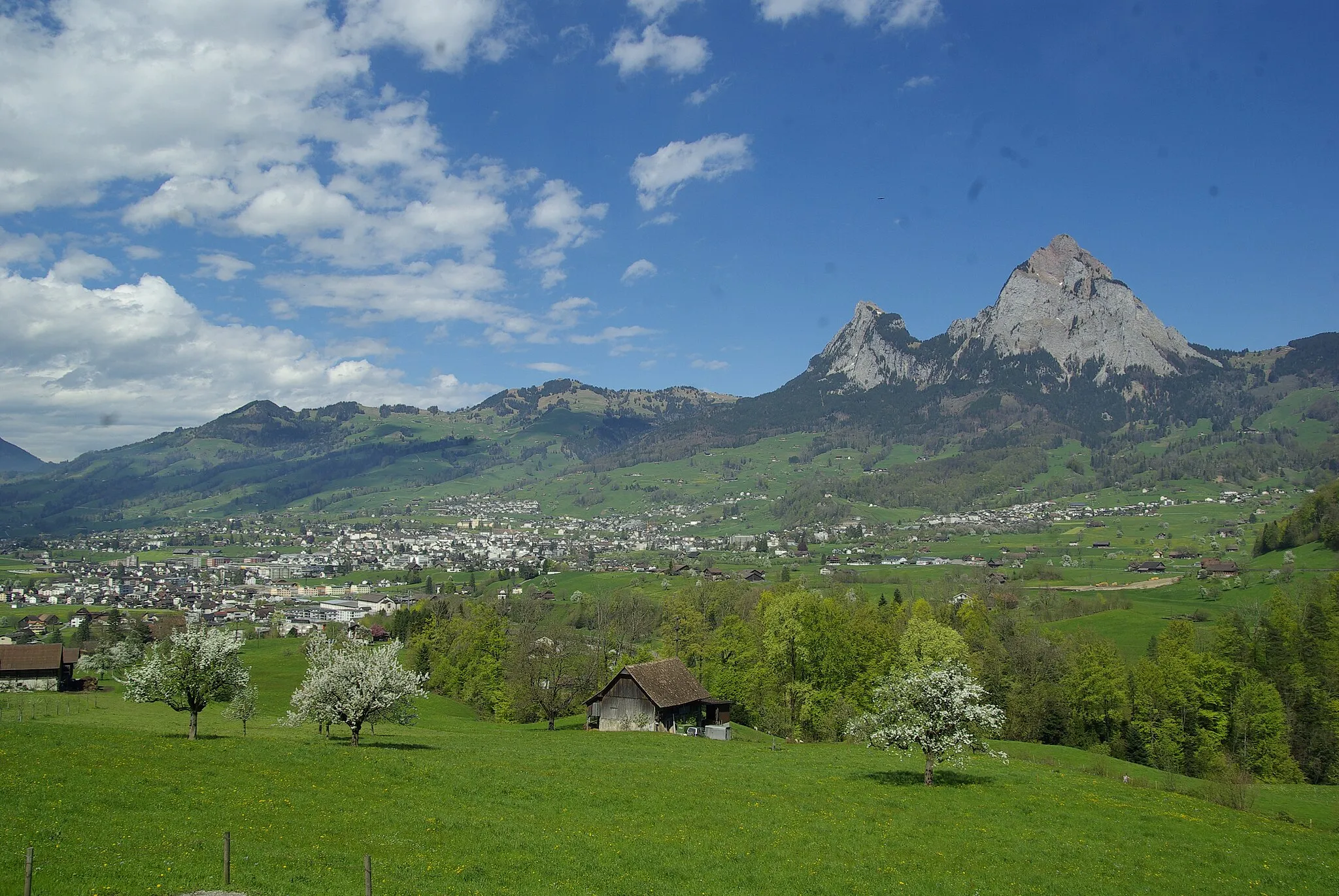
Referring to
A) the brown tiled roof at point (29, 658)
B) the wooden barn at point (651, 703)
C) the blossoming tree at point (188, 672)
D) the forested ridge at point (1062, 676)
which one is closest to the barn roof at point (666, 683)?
the wooden barn at point (651, 703)

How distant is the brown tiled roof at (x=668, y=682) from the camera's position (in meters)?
54.2

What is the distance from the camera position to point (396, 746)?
122 feet

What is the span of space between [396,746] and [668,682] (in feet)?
77.2

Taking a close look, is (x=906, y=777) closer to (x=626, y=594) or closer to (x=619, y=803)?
(x=619, y=803)

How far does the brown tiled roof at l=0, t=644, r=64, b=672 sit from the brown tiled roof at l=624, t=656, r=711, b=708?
214 ft

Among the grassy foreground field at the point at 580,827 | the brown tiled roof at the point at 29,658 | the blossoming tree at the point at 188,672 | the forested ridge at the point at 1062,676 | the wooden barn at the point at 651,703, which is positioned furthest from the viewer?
the brown tiled roof at the point at 29,658

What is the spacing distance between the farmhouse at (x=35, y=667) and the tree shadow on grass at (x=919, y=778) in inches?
3214

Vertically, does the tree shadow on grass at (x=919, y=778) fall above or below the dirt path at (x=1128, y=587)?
above

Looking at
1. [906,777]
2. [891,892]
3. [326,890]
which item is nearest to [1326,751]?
[906,777]

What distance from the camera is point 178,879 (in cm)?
1520

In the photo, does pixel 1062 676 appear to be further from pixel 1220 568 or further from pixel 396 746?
pixel 1220 568

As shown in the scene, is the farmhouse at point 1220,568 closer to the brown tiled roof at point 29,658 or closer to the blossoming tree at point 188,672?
the blossoming tree at point 188,672

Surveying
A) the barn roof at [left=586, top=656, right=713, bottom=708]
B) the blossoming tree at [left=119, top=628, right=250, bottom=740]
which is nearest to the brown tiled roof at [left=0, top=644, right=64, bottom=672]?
the blossoming tree at [left=119, top=628, right=250, bottom=740]

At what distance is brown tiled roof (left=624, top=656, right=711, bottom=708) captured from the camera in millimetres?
54156
